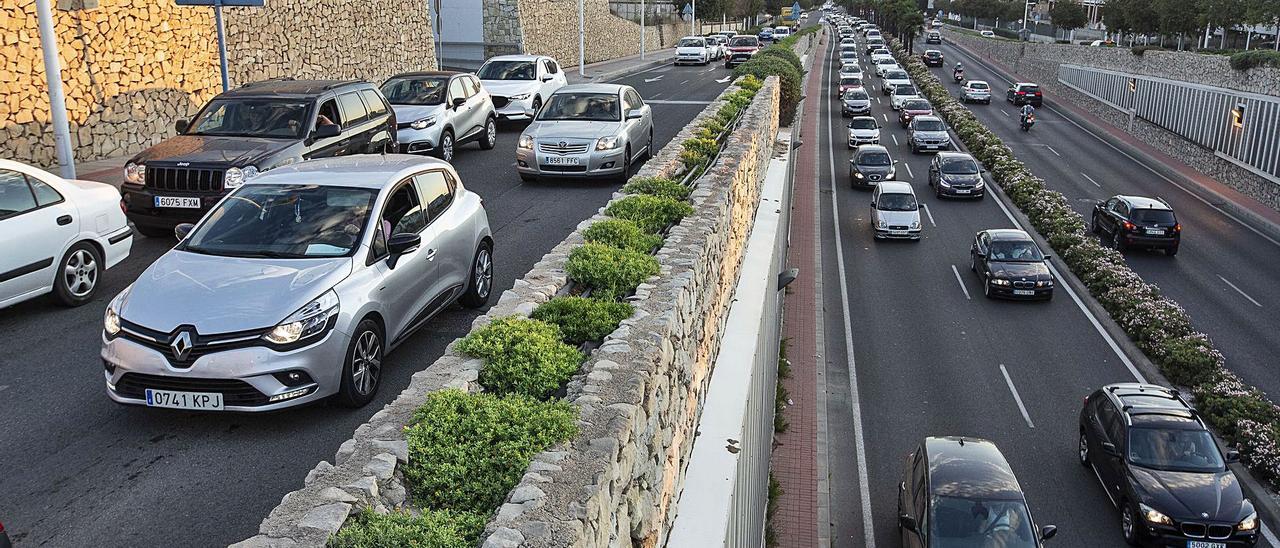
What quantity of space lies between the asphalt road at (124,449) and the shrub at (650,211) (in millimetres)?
1969

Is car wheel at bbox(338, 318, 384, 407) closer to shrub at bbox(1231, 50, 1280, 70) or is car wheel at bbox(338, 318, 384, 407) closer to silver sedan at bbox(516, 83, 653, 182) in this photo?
silver sedan at bbox(516, 83, 653, 182)

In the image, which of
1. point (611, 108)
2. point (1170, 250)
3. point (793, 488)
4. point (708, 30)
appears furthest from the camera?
point (708, 30)

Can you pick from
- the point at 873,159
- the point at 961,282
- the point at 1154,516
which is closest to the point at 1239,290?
the point at 961,282

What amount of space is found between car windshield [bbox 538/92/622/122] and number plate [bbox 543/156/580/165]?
1.49 m

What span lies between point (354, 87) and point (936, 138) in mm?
35406

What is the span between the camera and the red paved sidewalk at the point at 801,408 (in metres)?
13.9

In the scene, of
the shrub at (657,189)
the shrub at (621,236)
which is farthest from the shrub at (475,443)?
the shrub at (657,189)

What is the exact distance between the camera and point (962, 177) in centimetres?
3641

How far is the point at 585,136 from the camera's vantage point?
1750 centimetres

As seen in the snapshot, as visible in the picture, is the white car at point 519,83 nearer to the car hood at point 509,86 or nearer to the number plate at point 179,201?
the car hood at point 509,86

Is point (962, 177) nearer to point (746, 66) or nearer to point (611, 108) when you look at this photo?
point (746, 66)

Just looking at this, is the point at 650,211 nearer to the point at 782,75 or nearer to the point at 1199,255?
the point at 782,75

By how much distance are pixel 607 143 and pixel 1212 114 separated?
35.2 metres

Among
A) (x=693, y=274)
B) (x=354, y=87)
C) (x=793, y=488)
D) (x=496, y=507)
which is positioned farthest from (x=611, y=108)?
(x=496, y=507)
